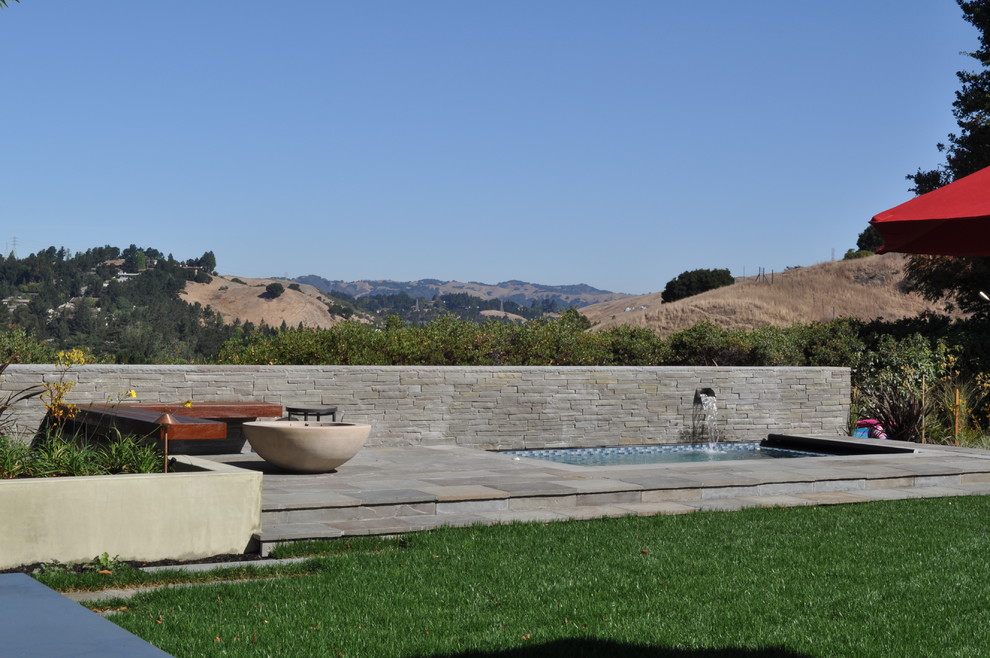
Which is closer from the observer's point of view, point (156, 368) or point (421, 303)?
point (156, 368)

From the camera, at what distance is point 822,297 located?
61.8m

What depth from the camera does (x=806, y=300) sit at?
61.4 m

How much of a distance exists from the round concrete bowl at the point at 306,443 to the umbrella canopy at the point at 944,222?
5.91 m

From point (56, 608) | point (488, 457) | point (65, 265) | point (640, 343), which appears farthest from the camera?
point (65, 265)

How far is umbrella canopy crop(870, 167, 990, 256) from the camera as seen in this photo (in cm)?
444

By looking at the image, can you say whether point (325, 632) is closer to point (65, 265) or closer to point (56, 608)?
point (56, 608)

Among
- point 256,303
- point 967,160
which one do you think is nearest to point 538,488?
point 967,160

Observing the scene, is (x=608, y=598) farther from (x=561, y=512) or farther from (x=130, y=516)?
(x=130, y=516)

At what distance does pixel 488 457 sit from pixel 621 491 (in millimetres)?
3280

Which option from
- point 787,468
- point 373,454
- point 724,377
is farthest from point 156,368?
point 724,377

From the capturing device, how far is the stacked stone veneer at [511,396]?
41.4 ft

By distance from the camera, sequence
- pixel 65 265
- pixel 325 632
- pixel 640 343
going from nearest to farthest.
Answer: pixel 325 632 → pixel 640 343 → pixel 65 265

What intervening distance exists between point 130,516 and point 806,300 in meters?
58.5

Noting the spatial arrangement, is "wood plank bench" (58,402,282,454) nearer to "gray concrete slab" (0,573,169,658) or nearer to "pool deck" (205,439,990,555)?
A: "pool deck" (205,439,990,555)
